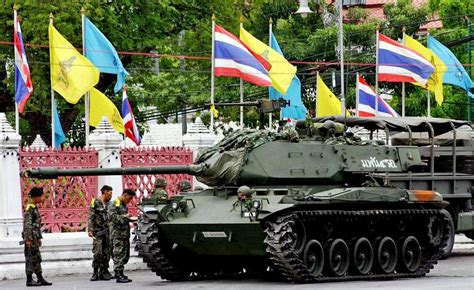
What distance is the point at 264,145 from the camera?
21.8 m

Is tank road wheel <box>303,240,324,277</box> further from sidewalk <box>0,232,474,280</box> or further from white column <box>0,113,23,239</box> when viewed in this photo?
white column <box>0,113,23,239</box>

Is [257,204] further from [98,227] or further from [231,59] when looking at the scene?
[231,59]

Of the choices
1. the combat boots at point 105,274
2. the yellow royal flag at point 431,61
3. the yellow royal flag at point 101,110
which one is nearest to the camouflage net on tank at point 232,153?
the combat boots at point 105,274

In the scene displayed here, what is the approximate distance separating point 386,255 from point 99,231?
14.3 ft

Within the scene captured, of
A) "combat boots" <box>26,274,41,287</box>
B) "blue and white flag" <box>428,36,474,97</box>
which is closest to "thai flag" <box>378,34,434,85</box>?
"blue and white flag" <box>428,36,474,97</box>

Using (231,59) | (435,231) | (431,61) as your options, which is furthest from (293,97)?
(435,231)

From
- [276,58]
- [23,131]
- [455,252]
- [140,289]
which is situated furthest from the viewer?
[23,131]

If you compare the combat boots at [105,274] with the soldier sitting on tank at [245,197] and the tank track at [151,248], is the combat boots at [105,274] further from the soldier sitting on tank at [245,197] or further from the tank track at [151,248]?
the soldier sitting on tank at [245,197]

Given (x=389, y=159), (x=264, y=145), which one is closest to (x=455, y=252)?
(x=389, y=159)

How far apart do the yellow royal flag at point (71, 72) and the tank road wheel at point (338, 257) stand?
28.4 ft

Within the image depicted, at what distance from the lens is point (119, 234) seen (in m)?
21.3

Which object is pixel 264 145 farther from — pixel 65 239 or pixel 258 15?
pixel 258 15

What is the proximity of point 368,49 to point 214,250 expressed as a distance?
1074 inches

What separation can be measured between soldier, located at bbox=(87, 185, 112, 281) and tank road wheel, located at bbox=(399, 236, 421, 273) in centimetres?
452
